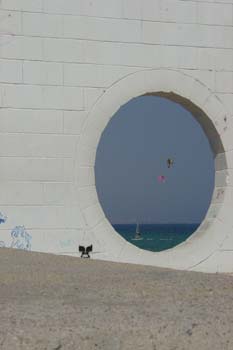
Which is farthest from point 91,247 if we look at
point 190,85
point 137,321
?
point 137,321

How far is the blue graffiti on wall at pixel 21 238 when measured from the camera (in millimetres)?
11883

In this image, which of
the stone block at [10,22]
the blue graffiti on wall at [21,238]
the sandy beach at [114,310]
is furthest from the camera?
the stone block at [10,22]

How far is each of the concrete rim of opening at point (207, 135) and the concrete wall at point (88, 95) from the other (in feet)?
0.06

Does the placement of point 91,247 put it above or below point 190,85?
below

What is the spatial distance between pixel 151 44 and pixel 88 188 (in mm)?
2586

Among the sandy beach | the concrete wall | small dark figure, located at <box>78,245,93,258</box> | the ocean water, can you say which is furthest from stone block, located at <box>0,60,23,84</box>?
the ocean water

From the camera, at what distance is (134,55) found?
12.6 m

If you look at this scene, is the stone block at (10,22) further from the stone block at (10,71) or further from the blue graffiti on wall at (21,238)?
the blue graffiti on wall at (21,238)

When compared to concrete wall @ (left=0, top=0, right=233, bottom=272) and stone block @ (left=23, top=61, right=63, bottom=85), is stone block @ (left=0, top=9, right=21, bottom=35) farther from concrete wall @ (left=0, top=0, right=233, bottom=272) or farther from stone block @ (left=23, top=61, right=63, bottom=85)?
stone block @ (left=23, top=61, right=63, bottom=85)

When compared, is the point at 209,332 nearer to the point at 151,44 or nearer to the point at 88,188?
the point at 88,188

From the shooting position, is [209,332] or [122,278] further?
[122,278]

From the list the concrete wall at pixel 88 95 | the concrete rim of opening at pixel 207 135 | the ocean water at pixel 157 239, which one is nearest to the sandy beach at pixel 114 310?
the concrete wall at pixel 88 95

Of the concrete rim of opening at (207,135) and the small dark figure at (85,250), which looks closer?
the small dark figure at (85,250)

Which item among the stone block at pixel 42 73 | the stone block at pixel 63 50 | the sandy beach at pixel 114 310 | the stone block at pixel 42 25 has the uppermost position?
the stone block at pixel 42 25
